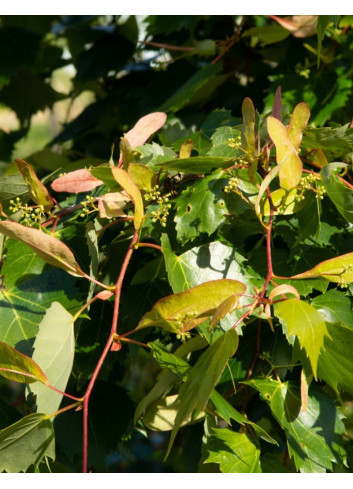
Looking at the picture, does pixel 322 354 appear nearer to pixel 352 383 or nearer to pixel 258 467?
pixel 352 383

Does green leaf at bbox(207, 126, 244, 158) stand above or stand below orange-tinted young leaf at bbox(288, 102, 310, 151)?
below

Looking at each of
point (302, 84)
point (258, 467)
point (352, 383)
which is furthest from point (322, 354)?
point (302, 84)

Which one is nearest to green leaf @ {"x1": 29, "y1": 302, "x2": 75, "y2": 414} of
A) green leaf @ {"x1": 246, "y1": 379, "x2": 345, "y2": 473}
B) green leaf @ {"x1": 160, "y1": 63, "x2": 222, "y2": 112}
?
green leaf @ {"x1": 246, "y1": 379, "x2": 345, "y2": 473}

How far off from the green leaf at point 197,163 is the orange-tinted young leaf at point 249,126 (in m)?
0.03

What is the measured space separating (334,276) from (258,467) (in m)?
0.26

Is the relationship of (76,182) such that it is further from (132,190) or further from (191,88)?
(191,88)

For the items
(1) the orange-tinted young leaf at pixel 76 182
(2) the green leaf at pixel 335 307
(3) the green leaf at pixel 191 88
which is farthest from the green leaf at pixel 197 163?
(3) the green leaf at pixel 191 88

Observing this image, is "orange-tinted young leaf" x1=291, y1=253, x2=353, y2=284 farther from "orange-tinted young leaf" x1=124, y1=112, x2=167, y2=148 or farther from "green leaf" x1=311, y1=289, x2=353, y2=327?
"orange-tinted young leaf" x1=124, y1=112, x2=167, y2=148

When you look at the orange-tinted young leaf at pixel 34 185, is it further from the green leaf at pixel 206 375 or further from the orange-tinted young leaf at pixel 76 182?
the green leaf at pixel 206 375

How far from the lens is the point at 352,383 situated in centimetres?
74

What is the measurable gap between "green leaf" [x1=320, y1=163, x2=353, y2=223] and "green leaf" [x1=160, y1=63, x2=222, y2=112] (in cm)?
57

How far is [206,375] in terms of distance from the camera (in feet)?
2.22

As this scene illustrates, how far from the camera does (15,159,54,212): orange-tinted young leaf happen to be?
2.75 ft

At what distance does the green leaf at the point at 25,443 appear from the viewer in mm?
727
